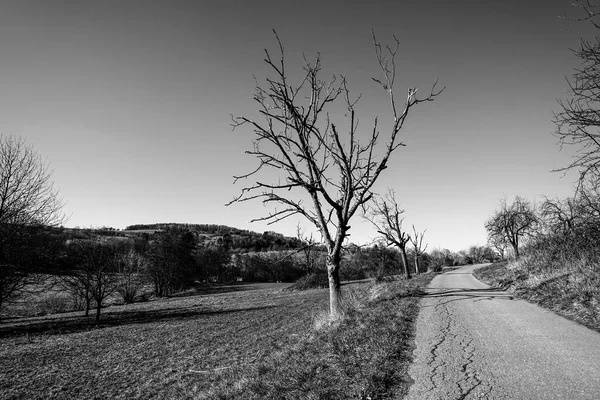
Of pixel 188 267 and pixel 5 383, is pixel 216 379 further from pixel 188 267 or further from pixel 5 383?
pixel 188 267

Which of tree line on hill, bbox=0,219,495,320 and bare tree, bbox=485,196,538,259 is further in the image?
bare tree, bbox=485,196,538,259

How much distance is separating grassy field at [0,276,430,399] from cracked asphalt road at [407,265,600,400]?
1.42 feet

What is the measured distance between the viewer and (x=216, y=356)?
11.2 m

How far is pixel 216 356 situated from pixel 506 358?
32.8 feet

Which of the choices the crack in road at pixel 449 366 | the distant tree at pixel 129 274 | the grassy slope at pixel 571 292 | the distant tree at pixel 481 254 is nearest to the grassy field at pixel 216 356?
the crack in road at pixel 449 366

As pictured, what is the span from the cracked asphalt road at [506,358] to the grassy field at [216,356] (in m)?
0.43

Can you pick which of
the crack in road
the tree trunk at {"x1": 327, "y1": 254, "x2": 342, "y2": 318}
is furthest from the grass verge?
the tree trunk at {"x1": 327, "y1": 254, "x2": 342, "y2": 318}

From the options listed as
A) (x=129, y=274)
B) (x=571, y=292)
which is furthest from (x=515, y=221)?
(x=129, y=274)

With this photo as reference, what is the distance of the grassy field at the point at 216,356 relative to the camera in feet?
14.7

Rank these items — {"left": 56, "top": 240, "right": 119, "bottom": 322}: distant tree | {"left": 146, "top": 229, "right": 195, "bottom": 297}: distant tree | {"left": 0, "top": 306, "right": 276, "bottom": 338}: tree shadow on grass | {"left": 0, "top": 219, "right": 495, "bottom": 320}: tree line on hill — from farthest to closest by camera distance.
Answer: {"left": 146, "top": 229, "right": 195, "bottom": 297}: distant tree → {"left": 56, "top": 240, "right": 119, "bottom": 322}: distant tree → {"left": 0, "top": 306, "right": 276, "bottom": 338}: tree shadow on grass → {"left": 0, "top": 219, "right": 495, "bottom": 320}: tree line on hill

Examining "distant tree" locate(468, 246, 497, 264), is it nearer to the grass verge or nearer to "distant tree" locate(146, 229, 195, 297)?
"distant tree" locate(146, 229, 195, 297)

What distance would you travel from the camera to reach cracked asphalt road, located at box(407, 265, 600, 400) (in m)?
3.65

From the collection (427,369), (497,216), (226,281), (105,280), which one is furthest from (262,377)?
(226,281)

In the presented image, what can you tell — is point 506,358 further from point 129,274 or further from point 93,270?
point 129,274
